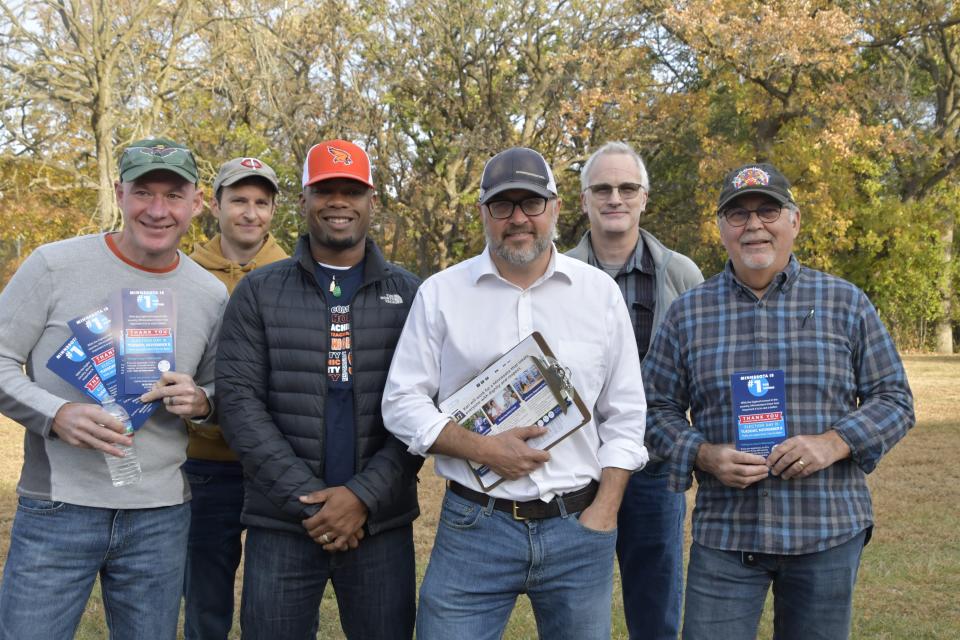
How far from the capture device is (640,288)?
4.25 meters

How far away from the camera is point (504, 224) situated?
3.26m

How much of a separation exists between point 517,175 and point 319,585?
1.75 metres

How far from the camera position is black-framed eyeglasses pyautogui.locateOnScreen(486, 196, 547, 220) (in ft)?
10.6

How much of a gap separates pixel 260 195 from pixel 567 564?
8.21ft

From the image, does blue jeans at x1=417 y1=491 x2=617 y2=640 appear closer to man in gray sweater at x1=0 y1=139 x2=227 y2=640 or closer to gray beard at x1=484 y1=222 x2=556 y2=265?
gray beard at x1=484 y1=222 x2=556 y2=265

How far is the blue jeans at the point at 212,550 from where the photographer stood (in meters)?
4.09

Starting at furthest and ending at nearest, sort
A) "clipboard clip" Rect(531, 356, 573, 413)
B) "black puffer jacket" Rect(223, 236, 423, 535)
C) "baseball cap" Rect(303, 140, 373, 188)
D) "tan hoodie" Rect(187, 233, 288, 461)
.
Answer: "tan hoodie" Rect(187, 233, 288, 461) < "baseball cap" Rect(303, 140, 373, 188) < "black puffer jacket" Rect(223, 236, 423, 535) < "clipboard clip" Rect(531, 356, 573, 413)

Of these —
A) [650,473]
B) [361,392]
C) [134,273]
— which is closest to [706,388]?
[650,473]

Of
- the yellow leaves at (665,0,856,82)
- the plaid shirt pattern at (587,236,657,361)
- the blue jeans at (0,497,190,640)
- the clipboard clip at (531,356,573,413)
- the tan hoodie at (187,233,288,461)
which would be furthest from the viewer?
the yellow leaves at (665,0,856,82)

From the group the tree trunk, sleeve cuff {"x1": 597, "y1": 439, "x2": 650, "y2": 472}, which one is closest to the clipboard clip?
sleeve cuff {"x1": 597, "y1": 439, "x2": 650, "y2": 472}

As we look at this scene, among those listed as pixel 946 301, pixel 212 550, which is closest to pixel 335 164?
pixel 212 550

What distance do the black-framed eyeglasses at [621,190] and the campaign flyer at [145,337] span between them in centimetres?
208

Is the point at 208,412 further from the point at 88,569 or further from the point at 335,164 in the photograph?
the point at 335,164

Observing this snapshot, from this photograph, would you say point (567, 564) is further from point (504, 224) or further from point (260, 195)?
point (260, 195)
